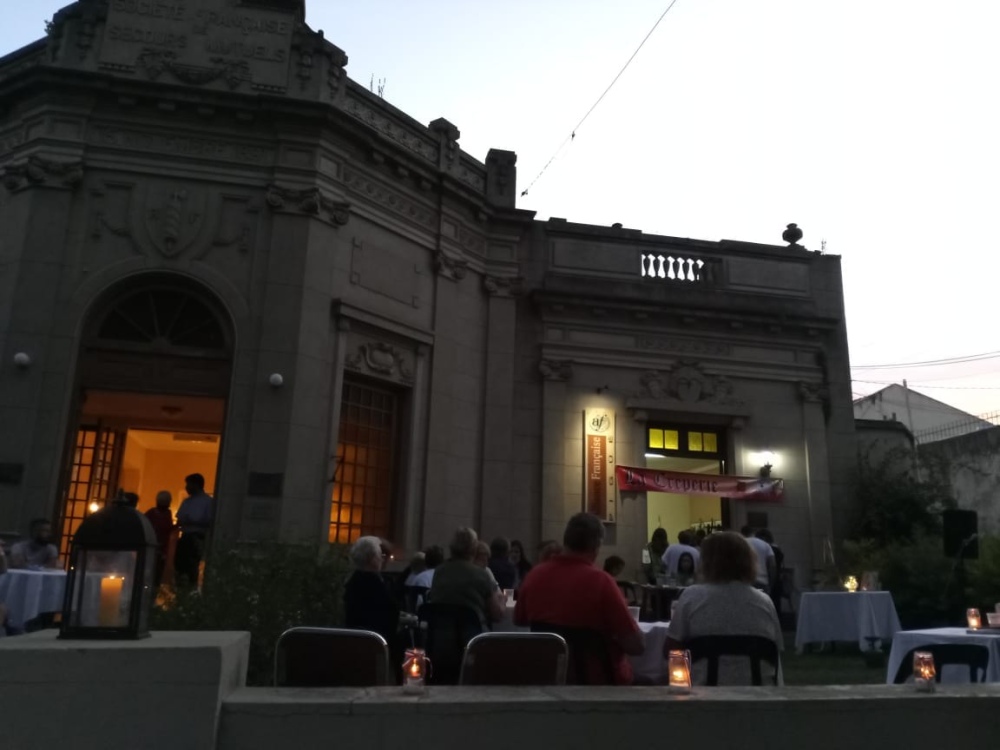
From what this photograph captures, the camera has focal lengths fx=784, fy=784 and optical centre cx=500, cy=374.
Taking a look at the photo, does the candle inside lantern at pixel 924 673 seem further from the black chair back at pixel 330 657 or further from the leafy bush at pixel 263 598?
the leafy bush at pixel 263 598

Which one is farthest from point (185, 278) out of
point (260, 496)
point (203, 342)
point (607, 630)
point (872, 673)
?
point (872, 673)

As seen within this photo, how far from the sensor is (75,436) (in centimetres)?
1173

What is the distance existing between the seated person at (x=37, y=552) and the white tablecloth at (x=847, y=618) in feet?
31.0

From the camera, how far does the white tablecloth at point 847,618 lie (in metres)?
10.2

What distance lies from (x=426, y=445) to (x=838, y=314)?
9.78 meters

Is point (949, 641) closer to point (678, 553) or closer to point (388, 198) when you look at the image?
point (678, 553)

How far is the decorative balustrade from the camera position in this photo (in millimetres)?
16781

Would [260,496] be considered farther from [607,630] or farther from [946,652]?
Result: [946,652]

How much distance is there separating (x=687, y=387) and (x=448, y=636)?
37.9 ft

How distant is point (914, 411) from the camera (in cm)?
3703

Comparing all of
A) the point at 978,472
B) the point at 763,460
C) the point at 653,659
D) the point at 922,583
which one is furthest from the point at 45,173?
the point at 978,472

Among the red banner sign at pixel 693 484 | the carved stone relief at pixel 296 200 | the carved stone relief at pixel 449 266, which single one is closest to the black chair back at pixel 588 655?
the carved stone relief at pixel 296 200

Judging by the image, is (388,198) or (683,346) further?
(683,346)

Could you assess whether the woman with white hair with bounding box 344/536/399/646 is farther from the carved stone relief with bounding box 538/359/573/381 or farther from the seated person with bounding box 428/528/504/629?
the carved stone relief with bounding box 538/359/573/381
